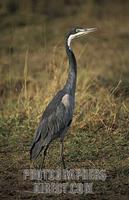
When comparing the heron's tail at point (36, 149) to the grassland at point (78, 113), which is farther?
the grassland at point (78, 113)

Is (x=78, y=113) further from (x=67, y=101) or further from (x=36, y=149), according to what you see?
(x=36, y=149)

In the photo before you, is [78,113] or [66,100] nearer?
[66,100]

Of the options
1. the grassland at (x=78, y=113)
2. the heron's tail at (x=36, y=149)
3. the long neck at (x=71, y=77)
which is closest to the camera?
the heron's tail at (x=36, y=149)

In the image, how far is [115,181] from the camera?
7.61 m

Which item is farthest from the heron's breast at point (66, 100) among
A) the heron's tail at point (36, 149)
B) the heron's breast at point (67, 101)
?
the heron's tail at point (36, 149)

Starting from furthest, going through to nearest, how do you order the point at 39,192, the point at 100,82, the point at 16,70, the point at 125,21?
the point at 125,21 < the point at 16,70 < the point at 100,82 < the point at 39,192

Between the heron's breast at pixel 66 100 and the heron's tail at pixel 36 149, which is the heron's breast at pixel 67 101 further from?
the heron's tail at pixel 36 149

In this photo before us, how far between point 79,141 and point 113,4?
48.6 ft

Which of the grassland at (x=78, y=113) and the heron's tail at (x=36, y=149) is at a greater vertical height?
the heron's tail at (x=36, y=149)

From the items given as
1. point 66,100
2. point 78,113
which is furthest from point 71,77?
point 78,113

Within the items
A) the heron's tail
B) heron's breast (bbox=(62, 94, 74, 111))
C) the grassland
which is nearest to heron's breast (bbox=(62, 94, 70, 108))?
heron's breast (bbox=(62, 94, 74, 111))

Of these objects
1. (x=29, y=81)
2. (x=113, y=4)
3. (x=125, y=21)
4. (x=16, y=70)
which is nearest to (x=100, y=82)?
(x=29, y=81)

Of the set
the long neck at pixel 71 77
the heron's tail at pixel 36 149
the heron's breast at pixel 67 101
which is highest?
the long neck at pixel 71 77

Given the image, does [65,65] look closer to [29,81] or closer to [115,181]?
[29,81]
